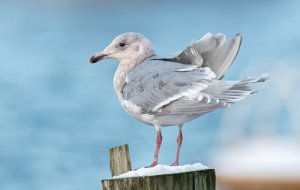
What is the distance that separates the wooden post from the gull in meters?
0.35

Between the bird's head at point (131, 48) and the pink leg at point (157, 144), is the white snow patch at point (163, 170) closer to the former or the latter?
the pink leg at point (157, 144)

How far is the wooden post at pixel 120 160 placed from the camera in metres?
5.07

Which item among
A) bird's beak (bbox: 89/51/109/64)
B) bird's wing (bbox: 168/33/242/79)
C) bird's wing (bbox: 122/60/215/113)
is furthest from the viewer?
bird's beak (bbox: 89/51/109/64)

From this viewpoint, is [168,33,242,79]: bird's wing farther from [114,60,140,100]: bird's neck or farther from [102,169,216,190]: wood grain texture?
[102,169,216,190]: wood grain texture

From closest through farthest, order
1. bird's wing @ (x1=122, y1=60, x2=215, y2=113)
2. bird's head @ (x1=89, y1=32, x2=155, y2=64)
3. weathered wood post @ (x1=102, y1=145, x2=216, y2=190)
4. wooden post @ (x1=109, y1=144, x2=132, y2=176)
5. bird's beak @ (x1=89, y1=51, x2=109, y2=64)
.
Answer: weathered wood post @ (x1=102, y1=145, x2=216, y2=190)
bird's wing @ (x1=122, y1=60, x2=215, y2=113)
wooden post @ (x1=109, y1=144, x2=132, y2=176)
bird's head @ (x1=89, y1=32, x2=155, y2=64)
bird's beak @ (x1=89, y1=51, x2=109, y2=64)

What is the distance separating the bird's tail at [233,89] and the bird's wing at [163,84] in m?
0.07

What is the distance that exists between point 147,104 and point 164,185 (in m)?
0.90

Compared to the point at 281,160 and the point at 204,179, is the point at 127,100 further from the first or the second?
the point at 281,160

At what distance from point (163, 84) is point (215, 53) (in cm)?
48

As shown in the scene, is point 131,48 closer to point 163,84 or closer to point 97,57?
point 97,57

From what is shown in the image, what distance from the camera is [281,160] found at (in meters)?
8.83

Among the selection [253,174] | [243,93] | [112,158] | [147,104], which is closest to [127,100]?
[147,104]

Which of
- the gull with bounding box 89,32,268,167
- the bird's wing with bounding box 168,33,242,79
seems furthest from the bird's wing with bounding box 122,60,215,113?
the bird's wing with bounding box 168,33,242,79

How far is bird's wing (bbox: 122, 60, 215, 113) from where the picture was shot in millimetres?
4645
